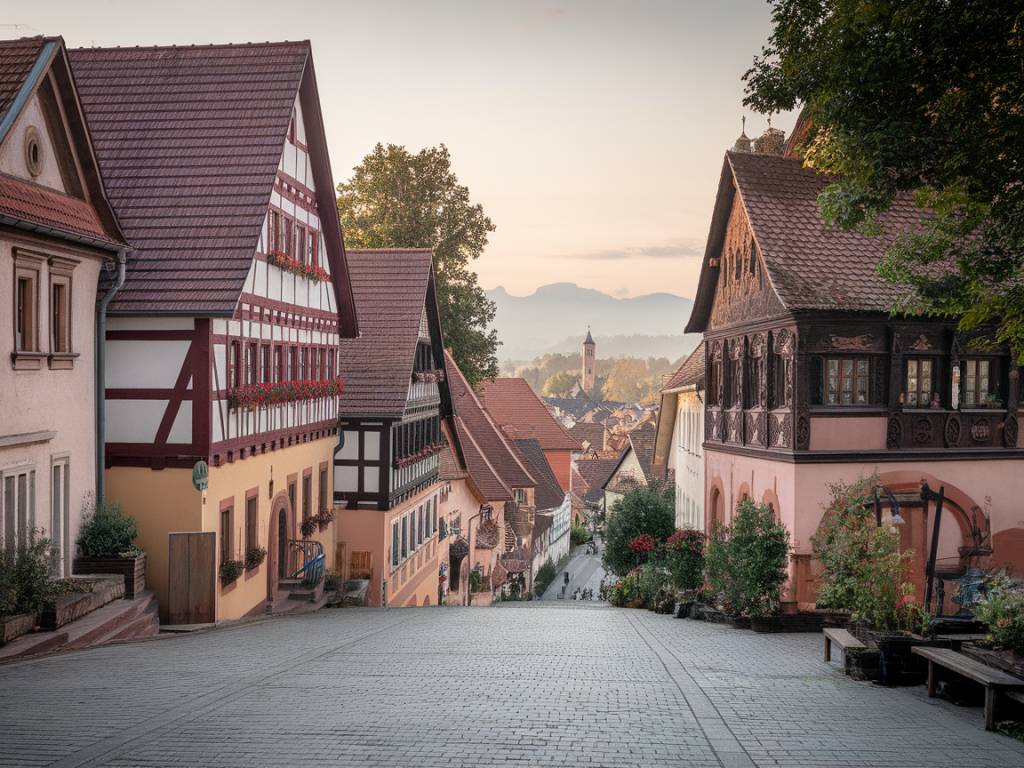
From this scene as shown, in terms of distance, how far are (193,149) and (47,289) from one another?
19.1 ft

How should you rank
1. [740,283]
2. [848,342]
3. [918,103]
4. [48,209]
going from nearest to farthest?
[918,103], [48,209], [848,342], [740,283]

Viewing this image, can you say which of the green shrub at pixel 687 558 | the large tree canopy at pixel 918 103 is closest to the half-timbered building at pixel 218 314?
the green shrub at pixel 687 558

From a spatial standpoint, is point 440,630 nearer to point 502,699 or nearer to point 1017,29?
point 502,699

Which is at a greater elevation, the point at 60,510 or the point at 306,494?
the point at 60,510

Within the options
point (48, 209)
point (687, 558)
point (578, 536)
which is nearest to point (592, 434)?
point (578, 536)

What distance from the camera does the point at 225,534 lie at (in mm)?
19828

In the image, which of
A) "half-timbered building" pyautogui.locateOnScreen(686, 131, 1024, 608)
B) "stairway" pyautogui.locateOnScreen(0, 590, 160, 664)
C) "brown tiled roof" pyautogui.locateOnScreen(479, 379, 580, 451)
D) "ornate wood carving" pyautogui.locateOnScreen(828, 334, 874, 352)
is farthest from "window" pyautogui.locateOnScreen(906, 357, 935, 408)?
"brown tiled roof" pyautogui.locateOnScreen(479, 379, 580, 451)

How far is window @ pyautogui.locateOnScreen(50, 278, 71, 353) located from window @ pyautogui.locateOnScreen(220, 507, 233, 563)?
4.20 metres

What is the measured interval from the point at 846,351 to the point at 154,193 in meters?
13.4

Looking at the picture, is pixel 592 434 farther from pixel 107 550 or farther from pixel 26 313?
pixel 26 313

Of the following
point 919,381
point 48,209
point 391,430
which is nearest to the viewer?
point 48,209

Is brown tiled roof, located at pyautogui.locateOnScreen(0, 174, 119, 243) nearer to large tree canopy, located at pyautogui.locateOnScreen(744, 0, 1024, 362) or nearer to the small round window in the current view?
the small round window

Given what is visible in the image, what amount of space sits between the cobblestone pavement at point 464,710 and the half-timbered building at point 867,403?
21.1 ft

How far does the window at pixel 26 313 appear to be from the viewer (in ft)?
50.6
